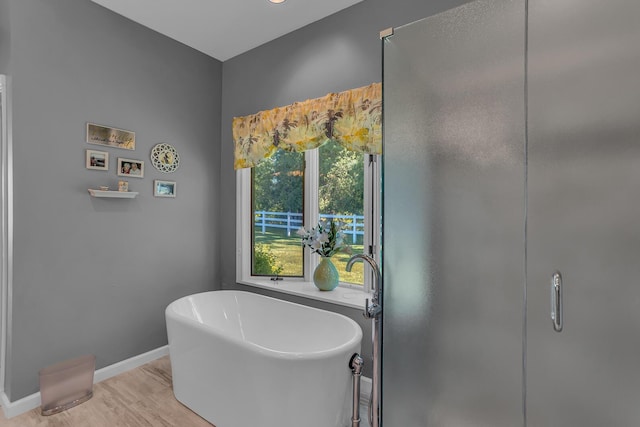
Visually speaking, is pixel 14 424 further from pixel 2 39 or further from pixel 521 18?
pixel 521 18

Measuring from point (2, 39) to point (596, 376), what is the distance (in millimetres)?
3473

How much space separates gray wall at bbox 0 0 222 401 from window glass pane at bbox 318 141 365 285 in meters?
1.25

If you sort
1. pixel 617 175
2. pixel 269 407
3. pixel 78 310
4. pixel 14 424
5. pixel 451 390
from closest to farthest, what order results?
pixel 617 175, pixel 451 390, pixel 269 407, pixel 14 424, pixel 78 310

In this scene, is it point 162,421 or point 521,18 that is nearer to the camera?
point 521,18

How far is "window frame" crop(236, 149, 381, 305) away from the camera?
239 centimetres

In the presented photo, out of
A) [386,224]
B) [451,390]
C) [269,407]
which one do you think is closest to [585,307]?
[451,390]

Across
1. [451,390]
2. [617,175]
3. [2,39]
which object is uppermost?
[2,39]

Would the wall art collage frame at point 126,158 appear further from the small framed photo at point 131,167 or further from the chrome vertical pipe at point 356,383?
the chrome vertical pipe at point 356,383

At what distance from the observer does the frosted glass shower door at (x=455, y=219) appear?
3.04 ft

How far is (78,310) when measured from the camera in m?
2.29

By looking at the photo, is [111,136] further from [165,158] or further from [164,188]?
[164,188]

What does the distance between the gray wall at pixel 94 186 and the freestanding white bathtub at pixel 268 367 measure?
1.94 feet

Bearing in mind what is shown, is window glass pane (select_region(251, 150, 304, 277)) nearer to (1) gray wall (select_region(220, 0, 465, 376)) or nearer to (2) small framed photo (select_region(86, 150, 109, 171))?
(1) gray wall (select_region(220, 0, 465, 376))

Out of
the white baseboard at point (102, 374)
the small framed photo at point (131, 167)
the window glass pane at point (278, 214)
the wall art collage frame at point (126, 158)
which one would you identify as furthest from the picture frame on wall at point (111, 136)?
the white baseboard at point (102, 374)
